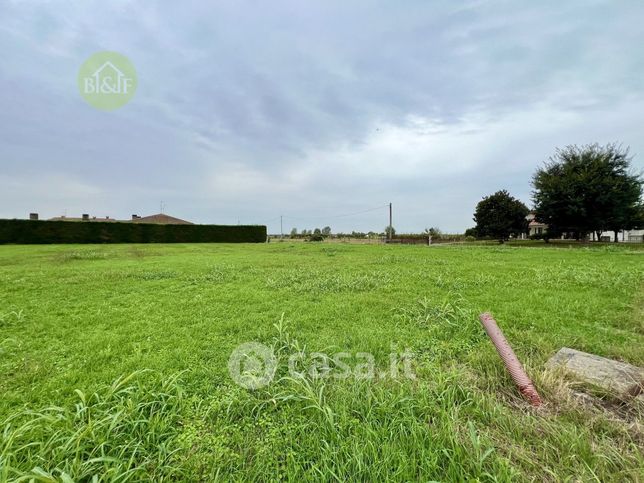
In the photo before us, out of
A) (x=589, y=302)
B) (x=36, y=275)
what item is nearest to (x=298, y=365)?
(x=589, y=302)

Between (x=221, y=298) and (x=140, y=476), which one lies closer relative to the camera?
(x=140, y=476)

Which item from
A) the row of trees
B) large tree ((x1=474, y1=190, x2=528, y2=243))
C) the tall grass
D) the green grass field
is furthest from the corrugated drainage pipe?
large tree ((x1=474, y1=190, x2=528, y2=243))

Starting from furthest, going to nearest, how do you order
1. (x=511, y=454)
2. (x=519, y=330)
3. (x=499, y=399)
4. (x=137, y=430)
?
(x=519, y=330)
(x=499, y=399)
(x=137, y=430)
(x=511, y=454)

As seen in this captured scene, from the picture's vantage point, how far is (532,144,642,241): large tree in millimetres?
21188

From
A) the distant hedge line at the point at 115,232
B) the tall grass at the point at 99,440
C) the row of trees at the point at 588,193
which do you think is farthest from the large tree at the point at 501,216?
the tall grass at the point at 99,440

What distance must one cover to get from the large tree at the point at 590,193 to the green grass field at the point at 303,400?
2345 centimetres

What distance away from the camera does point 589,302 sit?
460 centimetres

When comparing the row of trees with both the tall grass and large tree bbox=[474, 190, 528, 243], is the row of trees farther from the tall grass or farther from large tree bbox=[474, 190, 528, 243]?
the tall grass

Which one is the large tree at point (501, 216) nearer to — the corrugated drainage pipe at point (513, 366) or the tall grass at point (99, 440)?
the corrugated drainage pipe at point (513, 366)

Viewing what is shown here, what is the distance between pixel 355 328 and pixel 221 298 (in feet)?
8.37

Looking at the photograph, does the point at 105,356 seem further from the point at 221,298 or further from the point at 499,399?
the point at 499,399

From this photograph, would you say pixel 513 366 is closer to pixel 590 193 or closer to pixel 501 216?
pixel 590 193

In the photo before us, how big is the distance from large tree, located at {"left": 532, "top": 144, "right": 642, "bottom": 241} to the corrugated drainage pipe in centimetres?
2631

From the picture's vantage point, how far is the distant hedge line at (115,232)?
20.3 metres
